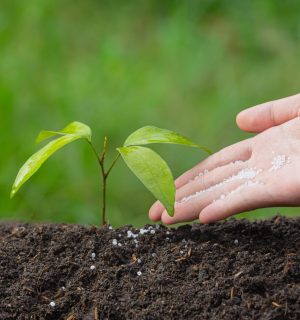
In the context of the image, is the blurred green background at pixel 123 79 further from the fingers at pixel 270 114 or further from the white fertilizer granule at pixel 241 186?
the white fertilizer granule at pixel 241 186

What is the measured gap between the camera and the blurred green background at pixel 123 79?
3.01m

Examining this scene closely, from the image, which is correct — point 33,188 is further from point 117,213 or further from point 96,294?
point 96,294

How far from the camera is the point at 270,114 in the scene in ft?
6.01

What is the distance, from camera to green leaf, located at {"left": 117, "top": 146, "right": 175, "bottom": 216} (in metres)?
1.50

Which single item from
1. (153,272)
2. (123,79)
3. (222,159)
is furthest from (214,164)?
(123,79)

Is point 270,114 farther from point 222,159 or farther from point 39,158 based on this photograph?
point 39,158

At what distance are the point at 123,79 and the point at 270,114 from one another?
6.15 feet

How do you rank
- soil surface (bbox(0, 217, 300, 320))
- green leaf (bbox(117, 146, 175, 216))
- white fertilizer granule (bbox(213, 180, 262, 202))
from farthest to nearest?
white fertilizer granule (bbox(213, 180, 262, 202)) < green leaf (bbox(117, 146, 175, 216)) < soil surface (bbox(0, 217, 300, 320))

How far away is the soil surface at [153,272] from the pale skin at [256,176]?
0.06 meters

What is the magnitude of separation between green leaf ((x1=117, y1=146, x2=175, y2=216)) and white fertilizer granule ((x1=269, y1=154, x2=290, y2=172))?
0.94 ft

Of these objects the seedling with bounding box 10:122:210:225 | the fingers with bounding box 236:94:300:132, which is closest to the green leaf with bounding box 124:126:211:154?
the seedling with bounding box 10:122:210:225

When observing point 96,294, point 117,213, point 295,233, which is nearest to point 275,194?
point 295,233

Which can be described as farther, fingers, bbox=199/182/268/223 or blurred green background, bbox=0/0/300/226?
blurred green background, bbox=0/0/300/226

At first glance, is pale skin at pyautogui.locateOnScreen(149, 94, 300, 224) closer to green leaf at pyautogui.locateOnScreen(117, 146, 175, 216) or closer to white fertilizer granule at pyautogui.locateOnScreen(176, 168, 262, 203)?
white fertilizer granule at pyautogui.locateOnScreen(176, 168, 262, 203)
